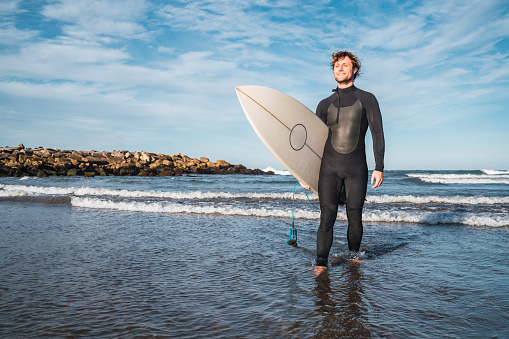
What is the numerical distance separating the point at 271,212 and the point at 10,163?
31.3 m

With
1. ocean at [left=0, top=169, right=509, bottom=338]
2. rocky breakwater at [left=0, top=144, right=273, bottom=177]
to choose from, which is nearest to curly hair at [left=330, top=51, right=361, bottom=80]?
ocean at [left=0, top=169, right=509, bottom=338]

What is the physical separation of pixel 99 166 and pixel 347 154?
33.6m

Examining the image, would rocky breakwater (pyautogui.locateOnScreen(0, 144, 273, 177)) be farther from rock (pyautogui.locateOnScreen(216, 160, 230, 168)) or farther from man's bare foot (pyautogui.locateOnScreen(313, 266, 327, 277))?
man's bare foot (pyautogui.locateOnScreen(313, 266, 327, 277))

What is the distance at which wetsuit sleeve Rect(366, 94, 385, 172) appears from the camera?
3773mm

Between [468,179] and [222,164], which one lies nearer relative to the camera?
[468,179]

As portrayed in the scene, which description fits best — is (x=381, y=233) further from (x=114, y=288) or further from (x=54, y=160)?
(x=54, y=160)

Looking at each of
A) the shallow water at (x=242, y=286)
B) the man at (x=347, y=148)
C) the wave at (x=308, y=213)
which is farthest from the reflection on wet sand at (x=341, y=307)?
the wave at (x=308, y=213)

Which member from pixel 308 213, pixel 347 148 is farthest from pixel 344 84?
pixel 308 213

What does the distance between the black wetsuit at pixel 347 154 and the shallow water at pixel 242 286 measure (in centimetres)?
61

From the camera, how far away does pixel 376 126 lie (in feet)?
12.4

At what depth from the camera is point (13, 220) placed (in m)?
6.92

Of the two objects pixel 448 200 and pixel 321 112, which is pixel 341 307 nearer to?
pixel 321 112

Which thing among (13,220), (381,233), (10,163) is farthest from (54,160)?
(381,233)

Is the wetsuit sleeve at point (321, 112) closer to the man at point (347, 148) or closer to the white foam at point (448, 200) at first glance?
the man at point (347, 148)
